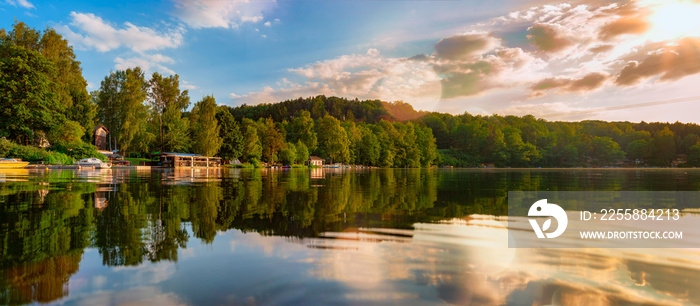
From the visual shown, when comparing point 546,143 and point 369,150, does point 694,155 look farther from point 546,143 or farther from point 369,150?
point 369,150

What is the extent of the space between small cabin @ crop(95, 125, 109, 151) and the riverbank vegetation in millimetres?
1200

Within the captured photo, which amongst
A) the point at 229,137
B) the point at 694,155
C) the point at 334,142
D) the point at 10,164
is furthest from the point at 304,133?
the point at 694,155

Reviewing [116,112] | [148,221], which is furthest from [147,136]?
[148,221]

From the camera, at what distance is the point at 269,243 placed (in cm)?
600

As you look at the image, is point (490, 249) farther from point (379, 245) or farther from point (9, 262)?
point (9, 262)

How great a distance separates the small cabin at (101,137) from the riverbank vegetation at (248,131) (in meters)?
1.20

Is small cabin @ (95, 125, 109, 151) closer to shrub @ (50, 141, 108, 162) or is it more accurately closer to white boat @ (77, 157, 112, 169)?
shrub @ (50, 141, 108, 162)

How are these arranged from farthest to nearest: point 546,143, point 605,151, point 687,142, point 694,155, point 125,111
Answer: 1. point 546,143
2. point 687,142
3. point 694,155
4. point 605,151
5. point 125,111

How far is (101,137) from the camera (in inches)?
2793

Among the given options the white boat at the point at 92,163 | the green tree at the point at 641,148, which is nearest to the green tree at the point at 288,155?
the white boat at the point at 92,163

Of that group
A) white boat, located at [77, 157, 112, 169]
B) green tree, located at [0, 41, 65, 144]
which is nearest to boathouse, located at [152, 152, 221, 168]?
white boat, located at [77, 157, 112, 169]

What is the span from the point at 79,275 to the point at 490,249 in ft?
20.2

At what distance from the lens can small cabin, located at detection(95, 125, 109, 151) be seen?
226 feet

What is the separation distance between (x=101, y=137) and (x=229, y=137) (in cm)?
2676
